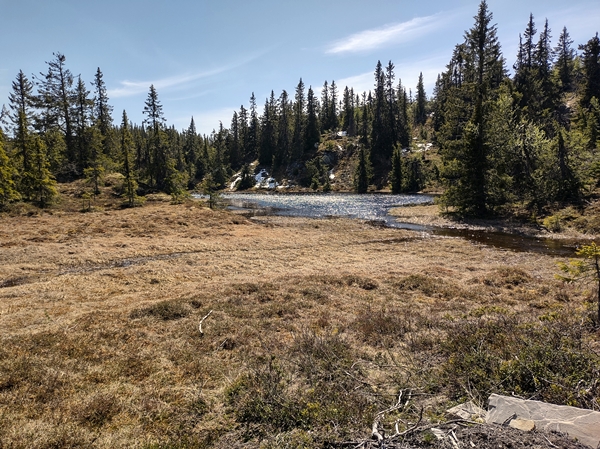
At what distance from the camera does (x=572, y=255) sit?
1934 cm

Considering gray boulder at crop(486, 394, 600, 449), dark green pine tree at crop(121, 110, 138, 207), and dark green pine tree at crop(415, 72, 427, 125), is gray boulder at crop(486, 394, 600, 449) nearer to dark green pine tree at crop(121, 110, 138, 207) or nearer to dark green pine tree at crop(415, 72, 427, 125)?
dark green pine tree at crop(121, 110, 138, 207)

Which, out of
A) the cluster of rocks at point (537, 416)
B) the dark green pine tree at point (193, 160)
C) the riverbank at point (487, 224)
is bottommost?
the riverbank at point (487, 224)

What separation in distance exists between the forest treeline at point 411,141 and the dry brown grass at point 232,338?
1729 cm

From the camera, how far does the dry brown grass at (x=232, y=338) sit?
16.3 feet

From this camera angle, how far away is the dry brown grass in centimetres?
496

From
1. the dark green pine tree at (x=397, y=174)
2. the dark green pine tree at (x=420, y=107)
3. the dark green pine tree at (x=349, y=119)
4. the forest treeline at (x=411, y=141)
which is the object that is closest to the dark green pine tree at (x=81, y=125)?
the forest treeline at (x=411, y=141)

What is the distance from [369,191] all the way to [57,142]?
6656cm

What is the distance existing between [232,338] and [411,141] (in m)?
102

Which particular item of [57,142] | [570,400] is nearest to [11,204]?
[57,142]

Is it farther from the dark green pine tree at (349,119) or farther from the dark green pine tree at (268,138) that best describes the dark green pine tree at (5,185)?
the dark green pine tree at (349,119)

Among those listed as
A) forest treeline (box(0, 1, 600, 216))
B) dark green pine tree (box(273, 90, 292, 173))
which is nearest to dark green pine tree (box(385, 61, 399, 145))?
forest treeline (box(0, 1, 600, 216))

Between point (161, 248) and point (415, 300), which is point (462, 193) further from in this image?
point (161, 248)

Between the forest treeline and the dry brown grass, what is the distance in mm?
17290

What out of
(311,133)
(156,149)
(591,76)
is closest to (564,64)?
(591,76)
